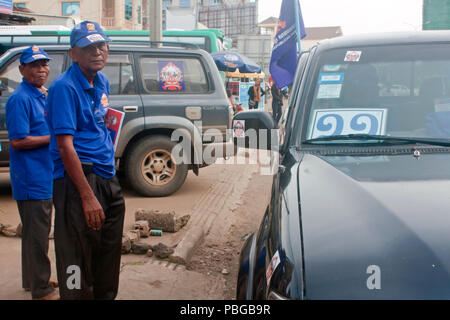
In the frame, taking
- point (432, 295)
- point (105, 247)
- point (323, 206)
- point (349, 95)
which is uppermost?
point (349, 95)

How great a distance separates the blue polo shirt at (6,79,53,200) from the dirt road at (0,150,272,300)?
841 millimetres

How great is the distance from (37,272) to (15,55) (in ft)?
13.0

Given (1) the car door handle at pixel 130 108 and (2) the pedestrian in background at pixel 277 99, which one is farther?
(2) the pedestrian in background at pixel 277 99

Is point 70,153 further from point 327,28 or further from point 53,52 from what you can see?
point 327,28

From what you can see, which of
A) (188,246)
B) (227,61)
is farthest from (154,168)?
(227,61)

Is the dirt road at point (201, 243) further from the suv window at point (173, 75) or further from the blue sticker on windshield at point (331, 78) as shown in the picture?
the blue sticker on windshield at point (331, 78)

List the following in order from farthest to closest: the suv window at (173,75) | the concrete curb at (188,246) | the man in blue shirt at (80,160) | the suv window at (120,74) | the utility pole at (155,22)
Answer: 1. the utility pole at (155,22)
2. the suv window at (173,75)
3. the suv window at (120,74)
4. the concrete curb at (188,246)
5. the man in blue shirt at (80,160)

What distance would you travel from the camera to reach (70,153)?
2.45 m

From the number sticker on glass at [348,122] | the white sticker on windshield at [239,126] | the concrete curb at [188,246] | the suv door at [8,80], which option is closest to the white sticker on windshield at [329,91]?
the number sticker on glass at [348,122]

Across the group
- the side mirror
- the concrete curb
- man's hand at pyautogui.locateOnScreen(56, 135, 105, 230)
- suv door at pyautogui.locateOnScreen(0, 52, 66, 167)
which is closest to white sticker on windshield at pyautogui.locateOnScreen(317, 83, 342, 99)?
the side mirror

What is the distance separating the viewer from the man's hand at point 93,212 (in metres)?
2.51

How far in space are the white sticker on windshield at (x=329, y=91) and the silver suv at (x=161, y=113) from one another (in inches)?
161

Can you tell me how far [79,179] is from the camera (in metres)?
2.48

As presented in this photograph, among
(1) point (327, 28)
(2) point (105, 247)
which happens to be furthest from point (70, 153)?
(1) point (327, 28)
